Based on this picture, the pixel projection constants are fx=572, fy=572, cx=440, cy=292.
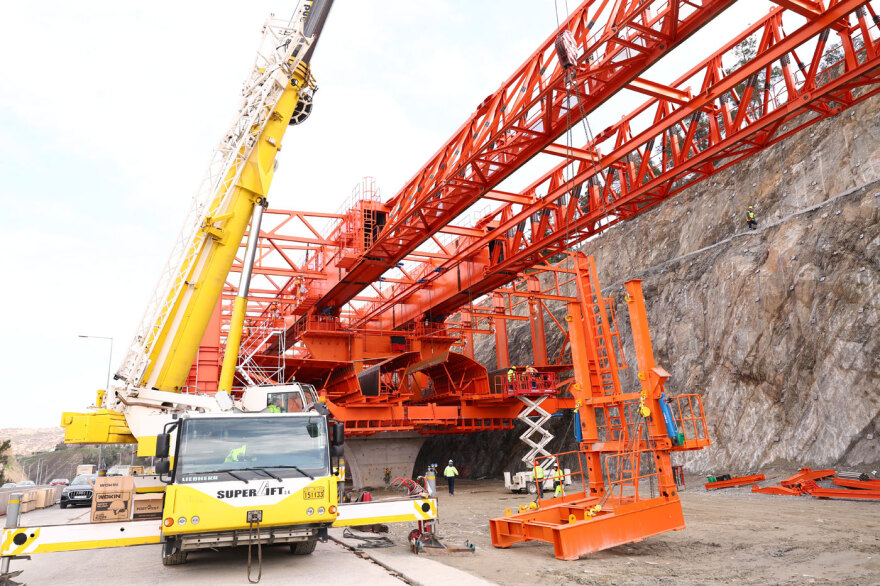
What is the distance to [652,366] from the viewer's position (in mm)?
10516

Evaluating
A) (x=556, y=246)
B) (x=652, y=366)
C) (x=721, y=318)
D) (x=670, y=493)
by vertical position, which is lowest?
(x=670, y=493)

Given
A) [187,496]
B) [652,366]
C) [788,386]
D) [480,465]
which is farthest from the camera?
[480,465]

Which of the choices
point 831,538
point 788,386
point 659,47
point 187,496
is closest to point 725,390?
point 788,386

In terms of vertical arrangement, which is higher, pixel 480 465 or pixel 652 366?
pixel 652 366

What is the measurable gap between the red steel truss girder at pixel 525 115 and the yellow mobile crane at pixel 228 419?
4483mm

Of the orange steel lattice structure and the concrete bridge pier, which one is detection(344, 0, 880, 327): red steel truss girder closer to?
the orange steel lattice structure

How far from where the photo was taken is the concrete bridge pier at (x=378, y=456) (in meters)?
27.1

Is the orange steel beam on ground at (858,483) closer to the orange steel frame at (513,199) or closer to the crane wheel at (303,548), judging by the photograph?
the orange steel frame at (513,199)

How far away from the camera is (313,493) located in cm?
785

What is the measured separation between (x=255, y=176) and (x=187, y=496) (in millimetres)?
9033

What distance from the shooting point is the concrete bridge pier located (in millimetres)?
27078

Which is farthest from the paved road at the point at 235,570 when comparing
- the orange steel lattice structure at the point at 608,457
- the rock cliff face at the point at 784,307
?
the rock cliff face at the point at 784,307

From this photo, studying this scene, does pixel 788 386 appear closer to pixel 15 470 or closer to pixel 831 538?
pixel 831 538

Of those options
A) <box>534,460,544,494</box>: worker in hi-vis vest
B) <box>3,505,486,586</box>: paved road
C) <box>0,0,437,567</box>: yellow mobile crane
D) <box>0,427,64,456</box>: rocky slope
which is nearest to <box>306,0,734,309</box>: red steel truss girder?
<box>0,0,437,567</box>: yellow mobile crane
